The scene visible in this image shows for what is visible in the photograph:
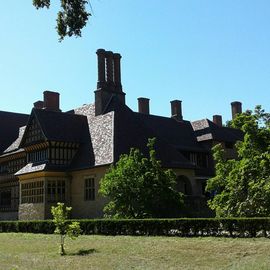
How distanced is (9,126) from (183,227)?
36.3 m

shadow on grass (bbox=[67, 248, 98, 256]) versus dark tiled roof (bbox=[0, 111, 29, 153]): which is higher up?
dark tiled roof (bbox=[0, 111, 29, 153])

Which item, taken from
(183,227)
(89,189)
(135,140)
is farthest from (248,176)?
(89,189)

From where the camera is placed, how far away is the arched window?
38281 millimetres

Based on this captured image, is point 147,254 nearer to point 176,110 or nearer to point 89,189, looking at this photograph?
point 89,189

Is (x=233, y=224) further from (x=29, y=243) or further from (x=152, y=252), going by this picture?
(x=29, y=243)

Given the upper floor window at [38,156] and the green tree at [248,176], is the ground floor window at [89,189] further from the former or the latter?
the green tree at [248,176]

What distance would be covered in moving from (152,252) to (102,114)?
2544 cm

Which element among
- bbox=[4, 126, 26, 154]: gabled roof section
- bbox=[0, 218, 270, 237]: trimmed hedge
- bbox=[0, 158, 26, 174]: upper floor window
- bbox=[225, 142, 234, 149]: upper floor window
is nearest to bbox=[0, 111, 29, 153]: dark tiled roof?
bbox=[4, 126, 26, 154]: gabled roof section

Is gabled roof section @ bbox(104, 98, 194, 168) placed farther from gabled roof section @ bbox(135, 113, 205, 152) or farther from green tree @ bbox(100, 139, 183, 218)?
gabled roof section @ bbox(135, 113, 205, 152)

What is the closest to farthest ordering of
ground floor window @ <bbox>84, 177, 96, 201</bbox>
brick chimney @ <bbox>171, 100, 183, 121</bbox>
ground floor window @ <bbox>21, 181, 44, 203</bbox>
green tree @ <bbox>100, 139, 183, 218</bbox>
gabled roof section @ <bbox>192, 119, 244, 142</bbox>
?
1. green tree @ <bbox>100, 139, 183, 218</bbox>
2. ground floor window @ <bbox>84, 177, 96, 201</bbox>
3. ground floor window @ <bbox>21, 181, 44, 203</bbox>
4. gabled roof section @ <bbox>192, 119, 244, 142</bbox>
5. brick chimney @ <bbox>171, 100, 183, 121</bbox>

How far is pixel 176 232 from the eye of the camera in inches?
852

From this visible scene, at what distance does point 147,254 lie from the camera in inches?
675

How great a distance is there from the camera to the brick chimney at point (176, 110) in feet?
176

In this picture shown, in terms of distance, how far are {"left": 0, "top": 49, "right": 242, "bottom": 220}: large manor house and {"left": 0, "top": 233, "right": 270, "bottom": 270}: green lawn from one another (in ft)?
46.4
